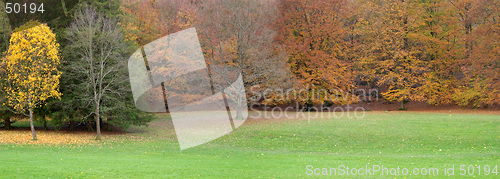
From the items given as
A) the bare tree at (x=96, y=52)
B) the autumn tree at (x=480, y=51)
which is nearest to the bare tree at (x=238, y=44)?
the bare tree at (x=96, y=52)

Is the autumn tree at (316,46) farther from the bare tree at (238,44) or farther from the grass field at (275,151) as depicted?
the grass field at (275,151)

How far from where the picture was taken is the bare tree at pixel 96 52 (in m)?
20.7

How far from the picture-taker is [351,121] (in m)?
25.3

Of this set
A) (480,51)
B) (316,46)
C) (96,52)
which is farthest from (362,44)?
(96,52)

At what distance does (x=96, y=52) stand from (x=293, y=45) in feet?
50.1

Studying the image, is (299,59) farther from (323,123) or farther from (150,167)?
(150,167)

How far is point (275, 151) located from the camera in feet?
58.0

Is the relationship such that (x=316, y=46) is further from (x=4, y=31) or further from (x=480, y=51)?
(x=4, y=31)

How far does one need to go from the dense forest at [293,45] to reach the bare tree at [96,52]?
11 cm

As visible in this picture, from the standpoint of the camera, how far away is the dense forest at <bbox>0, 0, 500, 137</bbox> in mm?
22922

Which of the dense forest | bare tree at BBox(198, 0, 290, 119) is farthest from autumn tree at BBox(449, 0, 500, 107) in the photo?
bare tree at BBox(198, 0, 290, 119)

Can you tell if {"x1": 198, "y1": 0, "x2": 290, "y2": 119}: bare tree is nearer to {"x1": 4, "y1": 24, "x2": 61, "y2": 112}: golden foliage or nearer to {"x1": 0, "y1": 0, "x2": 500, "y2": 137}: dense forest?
{"x1": 0, "y1": 0, "x2": 500, "y2": 137}: dense forest

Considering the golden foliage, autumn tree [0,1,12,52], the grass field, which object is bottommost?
the grass field

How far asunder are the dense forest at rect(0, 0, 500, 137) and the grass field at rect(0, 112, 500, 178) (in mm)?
3412
